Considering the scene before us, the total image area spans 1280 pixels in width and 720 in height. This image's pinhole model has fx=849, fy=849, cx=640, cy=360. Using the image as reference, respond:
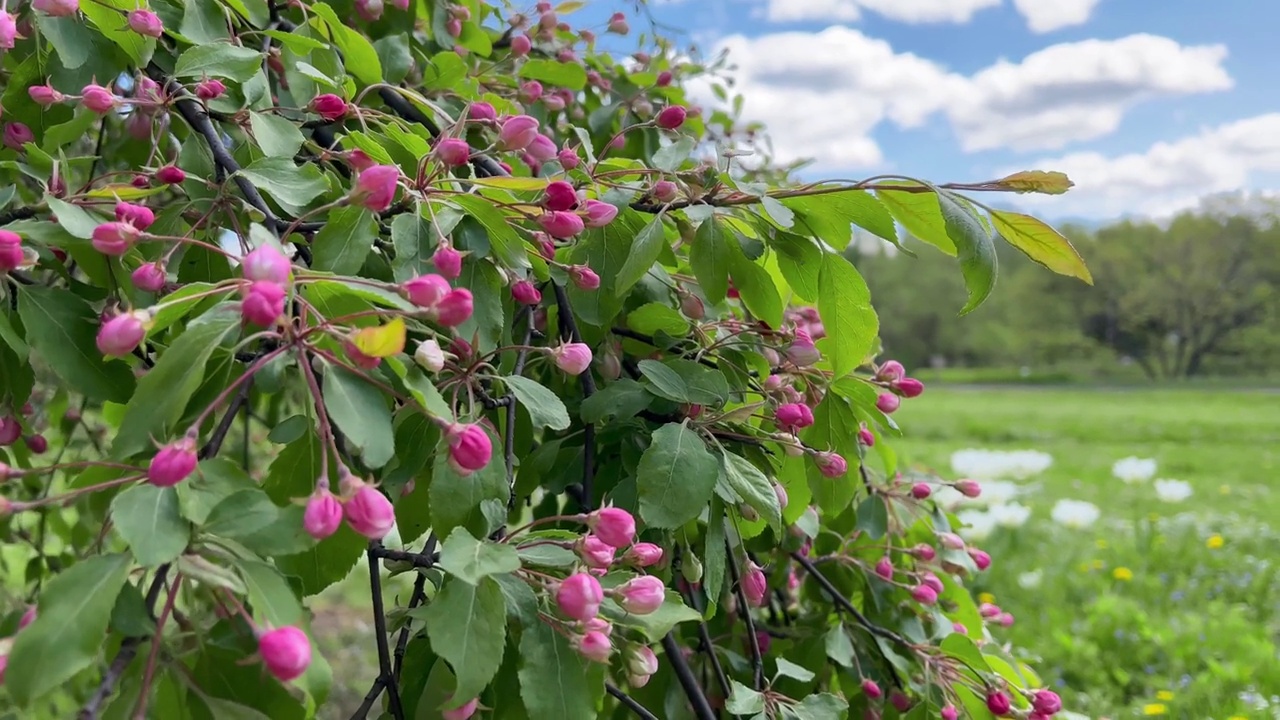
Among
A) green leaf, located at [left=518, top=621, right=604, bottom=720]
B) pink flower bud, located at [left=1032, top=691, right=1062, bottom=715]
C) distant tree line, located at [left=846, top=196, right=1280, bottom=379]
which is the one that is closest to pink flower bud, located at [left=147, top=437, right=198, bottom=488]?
green leaf, located at [left=518, top=621, right=604, bottom=720]

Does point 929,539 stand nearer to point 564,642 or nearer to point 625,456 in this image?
point 625,456

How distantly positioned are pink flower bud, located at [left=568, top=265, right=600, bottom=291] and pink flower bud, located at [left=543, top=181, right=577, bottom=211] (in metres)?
0.08

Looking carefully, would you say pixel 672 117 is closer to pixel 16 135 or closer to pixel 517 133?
pixel 517 133

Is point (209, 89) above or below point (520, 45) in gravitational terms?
below

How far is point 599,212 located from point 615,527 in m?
0.26

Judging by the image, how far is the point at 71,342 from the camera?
2.15 feet

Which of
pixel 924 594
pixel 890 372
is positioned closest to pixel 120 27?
pixel 890 372

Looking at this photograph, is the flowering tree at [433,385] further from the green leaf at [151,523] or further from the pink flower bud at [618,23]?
the pink flower bud at [618,23]

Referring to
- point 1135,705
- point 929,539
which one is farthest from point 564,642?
point 1135,705

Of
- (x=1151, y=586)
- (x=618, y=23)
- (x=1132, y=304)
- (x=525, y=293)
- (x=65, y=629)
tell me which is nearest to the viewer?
(x=65, y=629)

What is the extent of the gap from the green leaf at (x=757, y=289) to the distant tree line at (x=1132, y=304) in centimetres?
1472

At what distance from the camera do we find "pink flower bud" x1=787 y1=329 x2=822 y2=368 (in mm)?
818

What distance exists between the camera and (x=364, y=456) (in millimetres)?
481

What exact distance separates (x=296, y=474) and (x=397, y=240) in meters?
0.19
